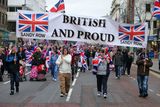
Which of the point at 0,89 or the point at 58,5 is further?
the point at 58,5

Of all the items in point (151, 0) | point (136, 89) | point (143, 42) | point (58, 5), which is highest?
point (151, 0)

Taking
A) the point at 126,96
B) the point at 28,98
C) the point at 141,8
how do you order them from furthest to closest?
the point at 141,8
the point at 126,96
the point at 28,98

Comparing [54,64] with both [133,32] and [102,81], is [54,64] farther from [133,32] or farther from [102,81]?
[133,32]

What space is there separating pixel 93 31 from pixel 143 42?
1552 mm

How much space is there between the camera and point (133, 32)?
49.4 feet

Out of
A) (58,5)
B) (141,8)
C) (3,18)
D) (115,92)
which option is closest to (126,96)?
(115,92)

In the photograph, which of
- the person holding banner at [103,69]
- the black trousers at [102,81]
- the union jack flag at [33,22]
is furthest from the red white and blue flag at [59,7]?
the union jack flag at [33,22]

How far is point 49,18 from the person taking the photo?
49.0ft

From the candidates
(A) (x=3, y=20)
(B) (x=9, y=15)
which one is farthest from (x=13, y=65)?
(B) (x=9, y=15)

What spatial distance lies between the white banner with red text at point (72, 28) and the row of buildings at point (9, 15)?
178 ft

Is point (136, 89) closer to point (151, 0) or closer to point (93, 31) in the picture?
point (93, 31)

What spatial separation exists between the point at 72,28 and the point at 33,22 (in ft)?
3.90

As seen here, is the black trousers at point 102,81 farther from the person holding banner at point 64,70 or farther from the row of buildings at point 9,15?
the row of buildings at point 9,15

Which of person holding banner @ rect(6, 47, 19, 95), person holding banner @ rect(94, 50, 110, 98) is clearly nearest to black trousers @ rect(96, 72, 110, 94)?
person holding banner @ rect(94, 50, 110, 98)
